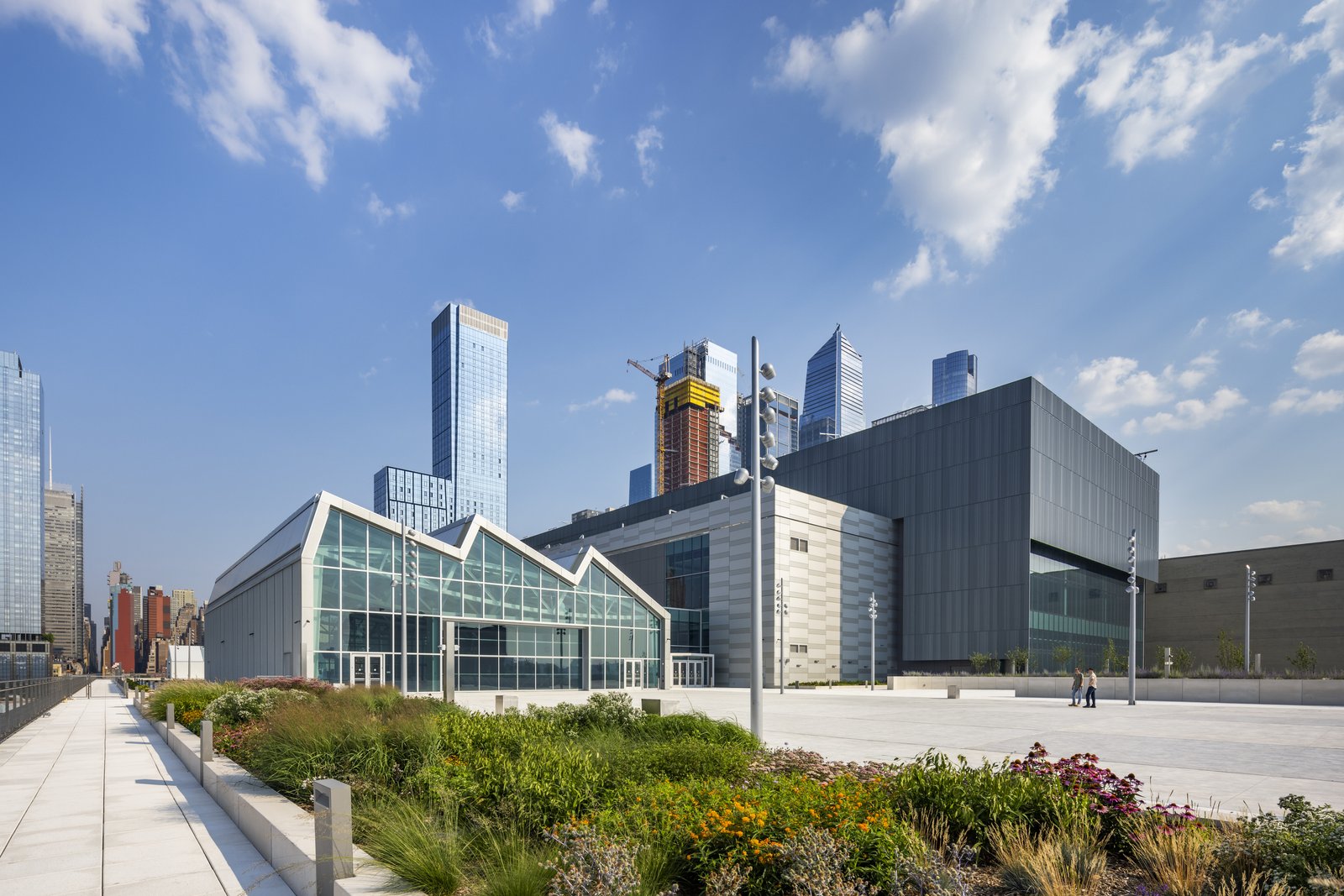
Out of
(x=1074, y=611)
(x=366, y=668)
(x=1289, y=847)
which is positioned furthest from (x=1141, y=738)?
(x=1074, y=611)

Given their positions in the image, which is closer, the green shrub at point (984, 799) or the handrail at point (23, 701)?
the green shrub at point (984, 799)

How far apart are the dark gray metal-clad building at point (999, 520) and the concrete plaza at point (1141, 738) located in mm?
25756

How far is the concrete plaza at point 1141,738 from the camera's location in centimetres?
1228

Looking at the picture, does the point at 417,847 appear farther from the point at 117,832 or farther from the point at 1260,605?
the point at 1260,605

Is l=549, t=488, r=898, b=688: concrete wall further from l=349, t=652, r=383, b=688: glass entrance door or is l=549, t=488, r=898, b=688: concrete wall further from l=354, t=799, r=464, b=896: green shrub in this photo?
l=354, t=799, r=464, b=896: green shrub

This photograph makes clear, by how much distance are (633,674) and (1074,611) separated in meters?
38.2

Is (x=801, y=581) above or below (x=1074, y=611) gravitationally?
above

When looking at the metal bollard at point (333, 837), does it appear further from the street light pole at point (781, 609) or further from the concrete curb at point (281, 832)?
the street light pole at point (781, 609)

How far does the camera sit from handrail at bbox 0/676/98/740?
70.4ft

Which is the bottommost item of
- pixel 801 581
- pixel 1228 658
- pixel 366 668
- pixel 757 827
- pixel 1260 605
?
pixel 1228 658

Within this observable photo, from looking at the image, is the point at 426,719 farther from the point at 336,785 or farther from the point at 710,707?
the point at 710,707

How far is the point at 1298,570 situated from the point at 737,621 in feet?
161

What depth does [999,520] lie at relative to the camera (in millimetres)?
60688

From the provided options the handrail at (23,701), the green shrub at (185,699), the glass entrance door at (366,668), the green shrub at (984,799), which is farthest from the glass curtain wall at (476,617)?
the green shrub at (984,799)
